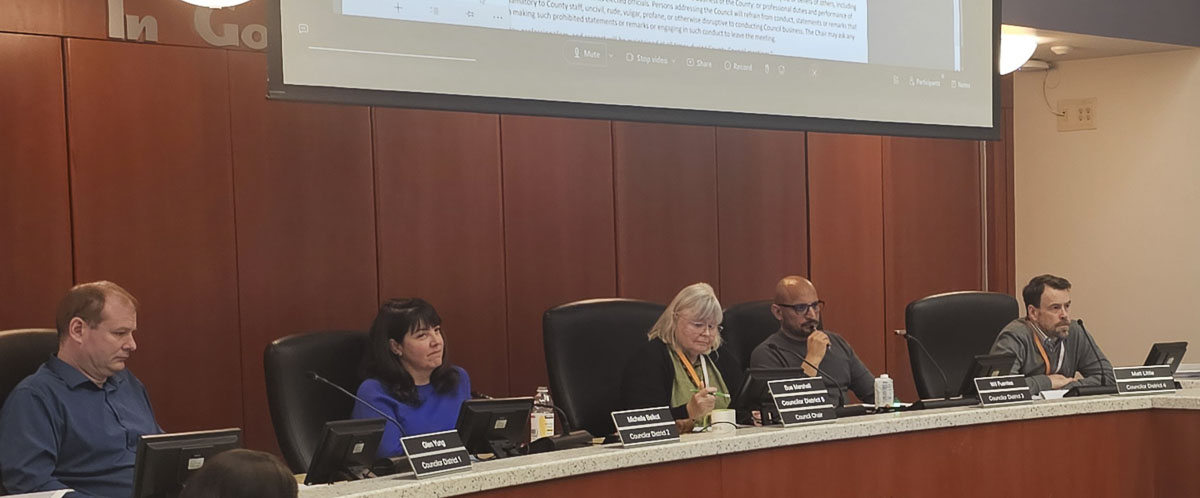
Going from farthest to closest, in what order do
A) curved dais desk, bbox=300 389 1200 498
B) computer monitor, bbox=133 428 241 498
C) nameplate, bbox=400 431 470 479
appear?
1. curved dais desk, bbox=300 389 1200 498
2. nameplate, bbox=400 431 470 479
3. computer monitor, bbox=133 428 241 498

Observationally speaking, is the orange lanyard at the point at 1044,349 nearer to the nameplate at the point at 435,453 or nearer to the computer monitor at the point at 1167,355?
the computer monitor at the point at 1167,355

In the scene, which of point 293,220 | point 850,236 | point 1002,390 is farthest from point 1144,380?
point 293,220

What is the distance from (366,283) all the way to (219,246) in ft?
1.69

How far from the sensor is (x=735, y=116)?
13.6 ft

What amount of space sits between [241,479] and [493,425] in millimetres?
1212

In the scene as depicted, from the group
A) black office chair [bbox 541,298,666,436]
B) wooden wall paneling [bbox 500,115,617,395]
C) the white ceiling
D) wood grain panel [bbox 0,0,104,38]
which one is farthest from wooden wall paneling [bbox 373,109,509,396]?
the white ceiling

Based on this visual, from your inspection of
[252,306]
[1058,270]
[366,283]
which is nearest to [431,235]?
[366,283]

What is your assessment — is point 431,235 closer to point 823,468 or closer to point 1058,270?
point 823,468

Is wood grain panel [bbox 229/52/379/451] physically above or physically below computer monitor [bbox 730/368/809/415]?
above

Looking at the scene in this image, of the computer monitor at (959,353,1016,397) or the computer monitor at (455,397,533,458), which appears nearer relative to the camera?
the computer monitor at (455,397,533,458)

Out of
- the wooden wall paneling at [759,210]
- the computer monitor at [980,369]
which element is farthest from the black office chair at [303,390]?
the wooden wall paneling at [759,210]

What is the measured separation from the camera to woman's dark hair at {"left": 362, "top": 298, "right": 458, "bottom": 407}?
354cm

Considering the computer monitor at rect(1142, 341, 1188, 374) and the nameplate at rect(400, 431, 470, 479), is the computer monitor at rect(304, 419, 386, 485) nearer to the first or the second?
the nameplate at rect(400, 431, 470, 479)

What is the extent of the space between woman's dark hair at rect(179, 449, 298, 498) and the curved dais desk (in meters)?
0.72
